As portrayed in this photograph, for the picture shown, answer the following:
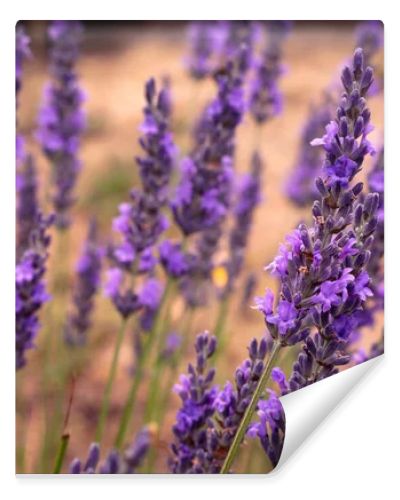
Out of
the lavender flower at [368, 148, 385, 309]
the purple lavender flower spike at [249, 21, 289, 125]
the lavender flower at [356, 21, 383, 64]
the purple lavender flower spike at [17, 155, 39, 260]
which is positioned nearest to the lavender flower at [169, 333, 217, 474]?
the lavender flower at [368, 148, 385, 309]

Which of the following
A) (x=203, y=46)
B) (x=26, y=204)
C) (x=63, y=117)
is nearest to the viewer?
(x=26, y=204)

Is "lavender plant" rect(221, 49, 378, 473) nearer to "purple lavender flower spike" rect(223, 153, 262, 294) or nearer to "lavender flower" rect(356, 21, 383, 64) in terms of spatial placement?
"lavender flower" rect(356, 21, 383, 64)

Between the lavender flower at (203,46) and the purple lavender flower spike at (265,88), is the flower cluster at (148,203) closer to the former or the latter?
the lavender flower at (203,46)

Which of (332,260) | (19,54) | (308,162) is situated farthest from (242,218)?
(332,260)

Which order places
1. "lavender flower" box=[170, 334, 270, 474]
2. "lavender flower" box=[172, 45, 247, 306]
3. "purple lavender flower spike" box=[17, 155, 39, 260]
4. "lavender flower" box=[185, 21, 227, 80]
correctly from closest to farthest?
"lavender flower" box=[170, 334, 270, 474]
"lavender flower" box=[172, 45, 247, 306]
"purple lavender flower spike" box=[17, 155, 39, 260]
"lavender flower" box=[185, 21, 227, 80]

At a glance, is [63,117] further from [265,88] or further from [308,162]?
[308,162]

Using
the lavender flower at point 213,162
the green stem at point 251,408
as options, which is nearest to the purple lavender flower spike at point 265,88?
the lavender flower at point 213,162
